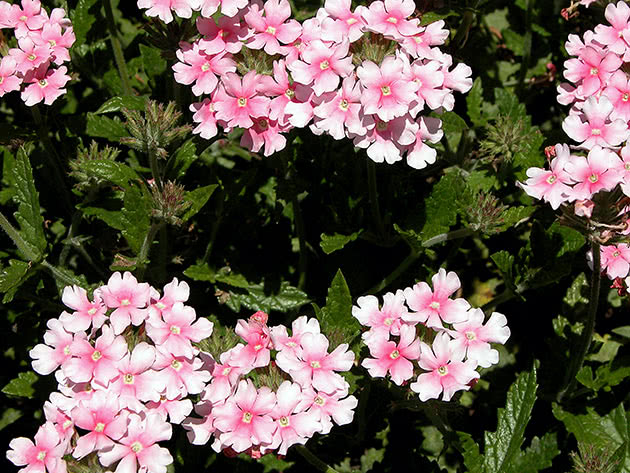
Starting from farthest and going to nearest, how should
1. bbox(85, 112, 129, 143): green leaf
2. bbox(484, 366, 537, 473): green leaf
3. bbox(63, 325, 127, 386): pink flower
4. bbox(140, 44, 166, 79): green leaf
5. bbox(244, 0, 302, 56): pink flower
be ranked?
1. bbox(140, 44, 166, 79): green leaf
2. bbox(85, 112, 129, 143): green leaf
3. bbox(484, 366, 537, 473): green leaf
4. bbox(244, 0, 302, 56): pink flower
5. bbox(63, 325, 127, 386): pink flower

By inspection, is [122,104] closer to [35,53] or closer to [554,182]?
[35,53]

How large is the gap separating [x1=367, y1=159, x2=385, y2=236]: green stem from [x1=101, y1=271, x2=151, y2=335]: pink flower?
3.82 ft

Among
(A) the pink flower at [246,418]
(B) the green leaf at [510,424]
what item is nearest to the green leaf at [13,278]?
(A) the pink flower at [246,418]

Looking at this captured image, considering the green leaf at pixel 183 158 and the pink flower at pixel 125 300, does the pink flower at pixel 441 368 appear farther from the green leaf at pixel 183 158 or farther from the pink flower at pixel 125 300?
the green leaf at pixel 183 158

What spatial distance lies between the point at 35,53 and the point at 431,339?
205cm

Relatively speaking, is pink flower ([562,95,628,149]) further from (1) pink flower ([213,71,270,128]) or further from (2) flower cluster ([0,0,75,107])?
(2) flower cluster ([0,0,75,107])

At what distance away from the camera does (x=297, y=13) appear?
413 centimetres

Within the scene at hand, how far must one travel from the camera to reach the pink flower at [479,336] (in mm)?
2863

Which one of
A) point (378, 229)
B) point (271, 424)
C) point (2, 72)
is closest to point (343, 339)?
point (271, 424)

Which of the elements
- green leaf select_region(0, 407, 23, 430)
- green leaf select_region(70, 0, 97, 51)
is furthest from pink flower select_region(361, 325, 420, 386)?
green leaf select_region(70, 0, 97, 51)

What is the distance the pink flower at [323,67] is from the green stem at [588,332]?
1132 millimetres

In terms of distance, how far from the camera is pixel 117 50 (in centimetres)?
400

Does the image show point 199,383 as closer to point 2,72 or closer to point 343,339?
point 343,339

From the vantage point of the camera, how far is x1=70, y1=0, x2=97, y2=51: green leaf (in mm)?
3889
